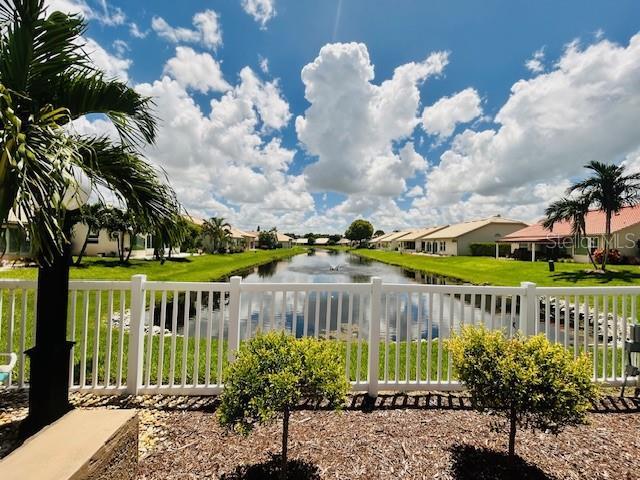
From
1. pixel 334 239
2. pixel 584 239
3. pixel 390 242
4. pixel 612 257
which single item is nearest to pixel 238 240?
pixel 390 242

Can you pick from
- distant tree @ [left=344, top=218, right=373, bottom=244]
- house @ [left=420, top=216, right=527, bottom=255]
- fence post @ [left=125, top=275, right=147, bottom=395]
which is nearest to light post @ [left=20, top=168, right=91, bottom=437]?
fence post @ [left=125, top=275, right=147, bottom=395]

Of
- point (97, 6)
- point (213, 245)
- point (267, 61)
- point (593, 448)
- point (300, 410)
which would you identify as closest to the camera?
point (593, 448)

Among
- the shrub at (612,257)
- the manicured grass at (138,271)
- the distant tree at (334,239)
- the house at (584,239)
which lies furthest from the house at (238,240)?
the distant tree at (334,239)

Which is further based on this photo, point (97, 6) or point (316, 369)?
point (97, 6)

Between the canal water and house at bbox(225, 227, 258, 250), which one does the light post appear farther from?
house at bbox(225, 227, 258, 250)

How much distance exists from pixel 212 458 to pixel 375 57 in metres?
9.38

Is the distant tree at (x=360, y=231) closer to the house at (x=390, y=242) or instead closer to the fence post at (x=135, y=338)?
the house at (x=390, y=242)

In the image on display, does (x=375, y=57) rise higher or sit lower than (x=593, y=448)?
higher

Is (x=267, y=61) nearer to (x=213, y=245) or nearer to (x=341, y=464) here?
(x=341, y=464)

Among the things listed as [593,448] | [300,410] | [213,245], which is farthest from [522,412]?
[213,245]

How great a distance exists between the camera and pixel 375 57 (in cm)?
874

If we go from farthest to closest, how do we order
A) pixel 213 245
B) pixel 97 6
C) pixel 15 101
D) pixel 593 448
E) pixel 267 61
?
pixel 213 245, pixel 267 61, pixel 97 6, pixel 593 448, pixel 15 101

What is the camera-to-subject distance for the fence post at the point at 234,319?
364cm

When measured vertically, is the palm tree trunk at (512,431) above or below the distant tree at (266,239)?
below
